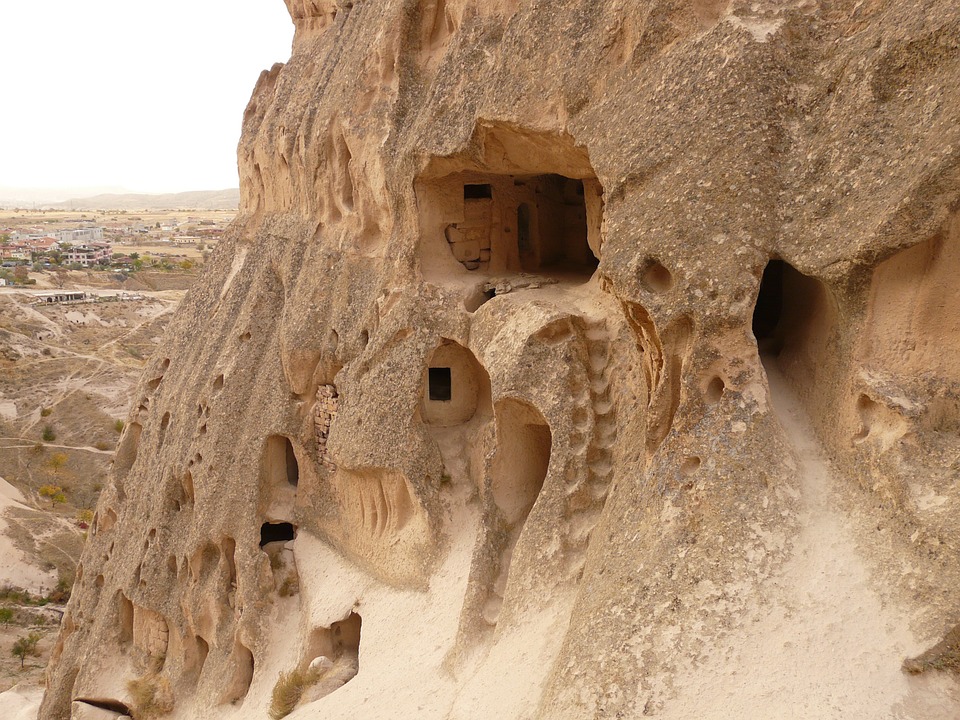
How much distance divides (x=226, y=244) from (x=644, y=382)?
8.17m

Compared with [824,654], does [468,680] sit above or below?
below

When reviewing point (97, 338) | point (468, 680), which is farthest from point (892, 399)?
point (97, 338)

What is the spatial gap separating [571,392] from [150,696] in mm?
6343

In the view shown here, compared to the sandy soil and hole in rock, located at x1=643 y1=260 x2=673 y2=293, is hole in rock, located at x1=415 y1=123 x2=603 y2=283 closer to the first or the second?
hole in rock, located at x1=643 y1=260 x2=673 y2=293

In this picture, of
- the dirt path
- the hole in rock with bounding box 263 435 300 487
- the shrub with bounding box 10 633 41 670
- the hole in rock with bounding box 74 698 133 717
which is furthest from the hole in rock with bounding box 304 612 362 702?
the shrub with bounding box 10 633 41 670

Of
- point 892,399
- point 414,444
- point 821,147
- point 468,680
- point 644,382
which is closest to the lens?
point 892,399

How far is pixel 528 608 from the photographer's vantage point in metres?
6.27

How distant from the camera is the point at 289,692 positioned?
26.6 feet

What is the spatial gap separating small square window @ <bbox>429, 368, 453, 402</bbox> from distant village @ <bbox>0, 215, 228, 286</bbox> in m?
29.8

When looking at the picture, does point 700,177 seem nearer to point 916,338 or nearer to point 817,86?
point 817,86

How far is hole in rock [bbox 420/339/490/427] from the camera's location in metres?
8.51

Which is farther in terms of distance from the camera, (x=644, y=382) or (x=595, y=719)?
(x=644, y=382)

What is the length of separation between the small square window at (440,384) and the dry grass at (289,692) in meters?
2.81

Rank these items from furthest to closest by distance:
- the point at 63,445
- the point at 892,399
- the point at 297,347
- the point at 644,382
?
the point at 63,445 → the point at 297,347 → the point at 644,382 → the point at 892,399
